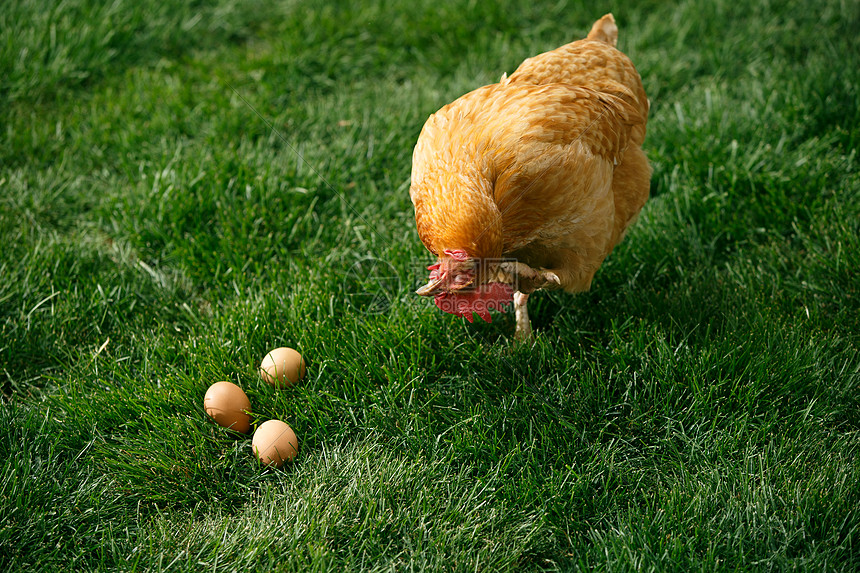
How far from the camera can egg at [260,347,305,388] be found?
9.89 feet

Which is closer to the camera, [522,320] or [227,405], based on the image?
[227,405]

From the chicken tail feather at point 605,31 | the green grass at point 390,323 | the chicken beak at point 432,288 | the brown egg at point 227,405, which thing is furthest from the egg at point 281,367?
the chicken tail feather at point 605,31

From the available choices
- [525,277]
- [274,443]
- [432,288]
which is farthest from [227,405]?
[525,277]

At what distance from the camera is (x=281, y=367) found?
9.90 ft

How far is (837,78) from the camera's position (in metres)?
4.27

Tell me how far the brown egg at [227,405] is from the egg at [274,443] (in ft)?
0.46

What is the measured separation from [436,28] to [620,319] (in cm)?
301

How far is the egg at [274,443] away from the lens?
8.95 feet

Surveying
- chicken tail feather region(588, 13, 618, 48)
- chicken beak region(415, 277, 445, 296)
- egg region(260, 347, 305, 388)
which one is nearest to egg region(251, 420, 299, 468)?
egg region(260, 347, 305, 388)

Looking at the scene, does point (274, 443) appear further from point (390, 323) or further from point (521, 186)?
point (521, 186)

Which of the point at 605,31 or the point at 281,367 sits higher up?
the point at 605,31

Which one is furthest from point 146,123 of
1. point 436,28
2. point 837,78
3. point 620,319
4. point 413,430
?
point 837,78

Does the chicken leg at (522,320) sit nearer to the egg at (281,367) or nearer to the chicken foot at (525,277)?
the chicken foot at (525,277)

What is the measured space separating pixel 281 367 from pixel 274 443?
15.9 inches
